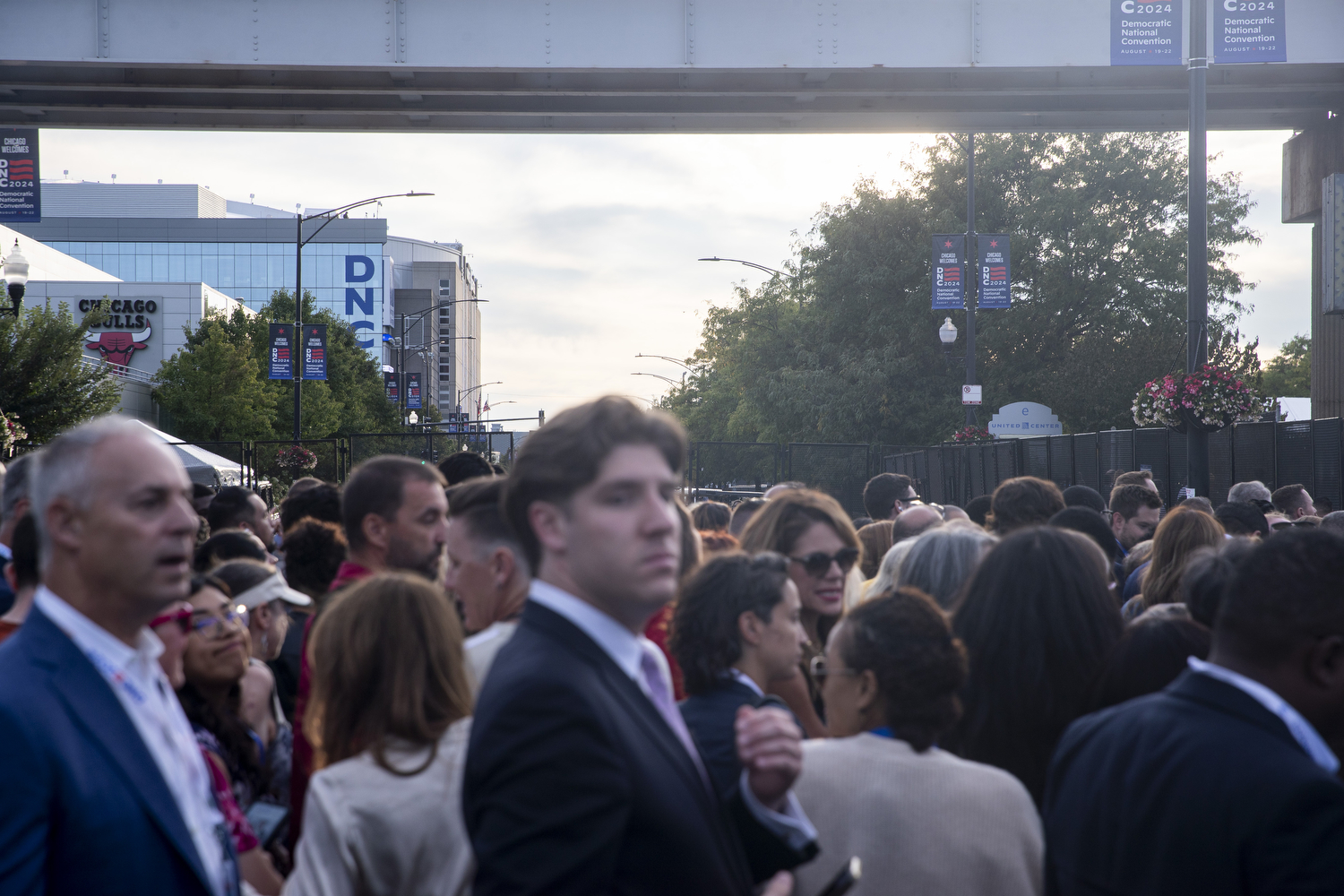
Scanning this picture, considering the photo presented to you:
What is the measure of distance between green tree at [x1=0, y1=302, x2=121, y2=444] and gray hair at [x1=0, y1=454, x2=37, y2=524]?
2005cm

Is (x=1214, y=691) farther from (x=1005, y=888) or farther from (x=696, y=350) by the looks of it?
(x=696, y=350)

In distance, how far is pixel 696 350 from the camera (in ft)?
252

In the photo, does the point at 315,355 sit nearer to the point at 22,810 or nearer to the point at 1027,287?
the point at 1027,287

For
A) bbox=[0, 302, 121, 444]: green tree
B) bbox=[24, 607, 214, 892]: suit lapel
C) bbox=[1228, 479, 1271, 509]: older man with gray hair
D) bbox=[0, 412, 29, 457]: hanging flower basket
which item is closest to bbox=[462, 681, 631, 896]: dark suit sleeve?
bbox=[24, 607, 214, 892]: suit lapel

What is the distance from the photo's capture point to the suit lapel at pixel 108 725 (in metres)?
2.03

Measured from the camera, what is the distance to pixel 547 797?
1827mm

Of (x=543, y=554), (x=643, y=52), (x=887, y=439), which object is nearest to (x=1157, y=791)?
(x=543, y=554)

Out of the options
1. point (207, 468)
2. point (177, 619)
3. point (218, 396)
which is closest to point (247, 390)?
point (218, 396)

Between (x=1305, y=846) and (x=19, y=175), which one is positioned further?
(x=19, y=175)

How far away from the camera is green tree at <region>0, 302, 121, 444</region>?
2278cm

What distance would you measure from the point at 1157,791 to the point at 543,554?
1289 millimetres

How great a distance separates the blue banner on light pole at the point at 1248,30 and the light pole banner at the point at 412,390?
6397 cm

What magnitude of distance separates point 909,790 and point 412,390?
243 ft

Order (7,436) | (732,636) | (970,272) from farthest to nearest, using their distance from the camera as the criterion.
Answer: (970,272) < (7,436) < (732,636)
